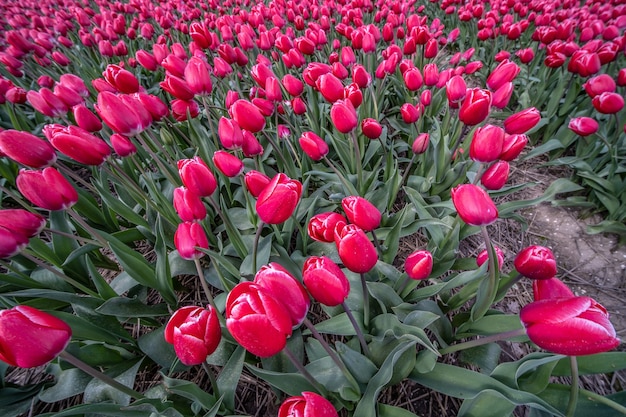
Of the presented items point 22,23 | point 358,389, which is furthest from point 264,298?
point 22,23

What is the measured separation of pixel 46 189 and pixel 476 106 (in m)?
1.67

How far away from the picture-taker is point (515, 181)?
2.50 m

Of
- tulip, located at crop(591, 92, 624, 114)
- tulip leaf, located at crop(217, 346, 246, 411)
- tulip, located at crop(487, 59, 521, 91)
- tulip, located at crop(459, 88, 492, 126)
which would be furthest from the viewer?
tulip, located at crop(591, 92, 624, 114)

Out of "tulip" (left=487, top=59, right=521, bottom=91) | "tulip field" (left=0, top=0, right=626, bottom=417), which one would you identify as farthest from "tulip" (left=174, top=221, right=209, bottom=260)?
"tulip" (left=487, top=59, right=521, bottom=91)

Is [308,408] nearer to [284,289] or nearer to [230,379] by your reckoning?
[284,289]

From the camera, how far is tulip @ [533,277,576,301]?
0.83m

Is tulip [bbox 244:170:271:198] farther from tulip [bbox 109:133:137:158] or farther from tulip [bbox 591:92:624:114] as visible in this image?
tulip [bbox 591:92:624:114]

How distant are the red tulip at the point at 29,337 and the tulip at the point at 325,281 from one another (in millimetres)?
617

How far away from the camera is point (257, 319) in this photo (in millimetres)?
618

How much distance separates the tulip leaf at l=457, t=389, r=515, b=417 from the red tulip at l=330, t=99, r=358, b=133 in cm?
112

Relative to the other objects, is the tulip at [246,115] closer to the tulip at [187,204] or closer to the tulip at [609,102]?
the tulip at [187,204]

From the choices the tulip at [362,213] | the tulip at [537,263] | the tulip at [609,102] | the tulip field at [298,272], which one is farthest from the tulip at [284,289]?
the tulip at [609,102]

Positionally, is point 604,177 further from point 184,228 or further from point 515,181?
point 184,228

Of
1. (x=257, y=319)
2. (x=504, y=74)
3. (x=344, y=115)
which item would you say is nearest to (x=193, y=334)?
(x=257, y=319)
